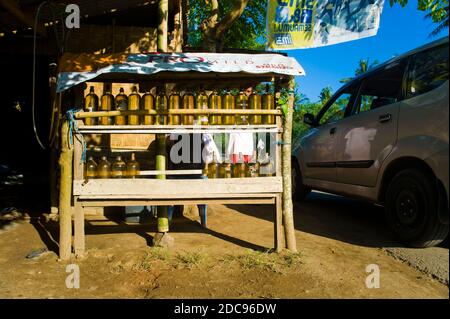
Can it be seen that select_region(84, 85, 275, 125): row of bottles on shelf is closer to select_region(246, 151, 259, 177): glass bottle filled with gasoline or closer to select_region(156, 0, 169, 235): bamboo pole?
select_region(156, 0, 169, 235): bamboo pole

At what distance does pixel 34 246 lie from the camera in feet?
14.0

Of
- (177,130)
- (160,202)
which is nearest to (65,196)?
(160,202)

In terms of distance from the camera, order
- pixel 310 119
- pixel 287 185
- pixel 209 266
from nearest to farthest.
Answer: pixel 209 266 → pixel 287 185 → pixel 310 119

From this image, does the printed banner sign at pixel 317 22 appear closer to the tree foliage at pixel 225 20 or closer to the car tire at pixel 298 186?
the tree foliage at pixel 225 20

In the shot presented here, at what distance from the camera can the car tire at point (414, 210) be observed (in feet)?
11.7

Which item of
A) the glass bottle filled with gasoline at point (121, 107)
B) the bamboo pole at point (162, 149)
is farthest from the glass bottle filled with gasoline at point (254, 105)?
the glass bottle filled with gasoline at point (121, 107)

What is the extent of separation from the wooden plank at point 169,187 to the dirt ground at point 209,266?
699mm

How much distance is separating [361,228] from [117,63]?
393 centimetres

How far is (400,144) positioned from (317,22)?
2.79m

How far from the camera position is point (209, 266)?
359 cm

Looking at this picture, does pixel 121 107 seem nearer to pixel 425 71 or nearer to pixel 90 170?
pixel 90 170

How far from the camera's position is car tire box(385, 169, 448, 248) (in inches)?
140

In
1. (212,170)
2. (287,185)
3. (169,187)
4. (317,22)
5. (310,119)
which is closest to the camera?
(169,187)

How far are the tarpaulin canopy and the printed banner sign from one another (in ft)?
6.29
